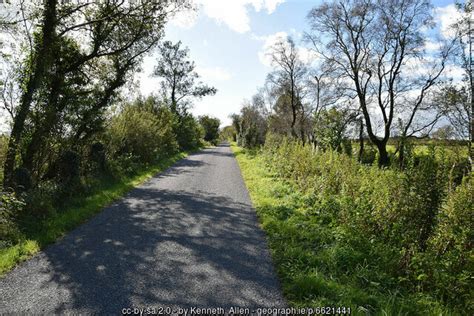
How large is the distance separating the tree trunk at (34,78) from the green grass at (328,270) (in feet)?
22.2

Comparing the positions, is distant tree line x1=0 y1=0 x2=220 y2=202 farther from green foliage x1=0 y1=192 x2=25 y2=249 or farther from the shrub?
the shrub

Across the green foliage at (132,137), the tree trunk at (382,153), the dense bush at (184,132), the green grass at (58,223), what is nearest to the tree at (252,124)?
the dense bush at (184,132)

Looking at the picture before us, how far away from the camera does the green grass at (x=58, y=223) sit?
15.9 ft

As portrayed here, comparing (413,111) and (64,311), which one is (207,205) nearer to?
(64,311)

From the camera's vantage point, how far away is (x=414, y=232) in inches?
190

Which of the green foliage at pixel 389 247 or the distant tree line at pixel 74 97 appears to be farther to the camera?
the distant tree line at pixel 74 97

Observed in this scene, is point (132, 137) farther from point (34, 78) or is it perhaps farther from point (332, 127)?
point (332, 127)

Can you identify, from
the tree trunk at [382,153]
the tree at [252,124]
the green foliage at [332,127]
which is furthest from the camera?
the tree at [252,124]

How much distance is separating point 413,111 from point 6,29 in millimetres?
26454

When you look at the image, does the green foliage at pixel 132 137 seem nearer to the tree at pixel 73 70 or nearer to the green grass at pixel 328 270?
the tree at pixel 73 70

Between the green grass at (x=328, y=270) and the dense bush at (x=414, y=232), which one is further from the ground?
the dense bush at (x=414, y=232)

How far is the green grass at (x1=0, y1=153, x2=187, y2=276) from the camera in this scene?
4.85 meters

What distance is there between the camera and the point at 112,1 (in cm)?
1131

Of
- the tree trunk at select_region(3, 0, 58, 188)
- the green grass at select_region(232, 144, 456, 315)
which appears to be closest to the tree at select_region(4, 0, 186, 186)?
the tree trunk at select_region(3, 0, 58, 188)
